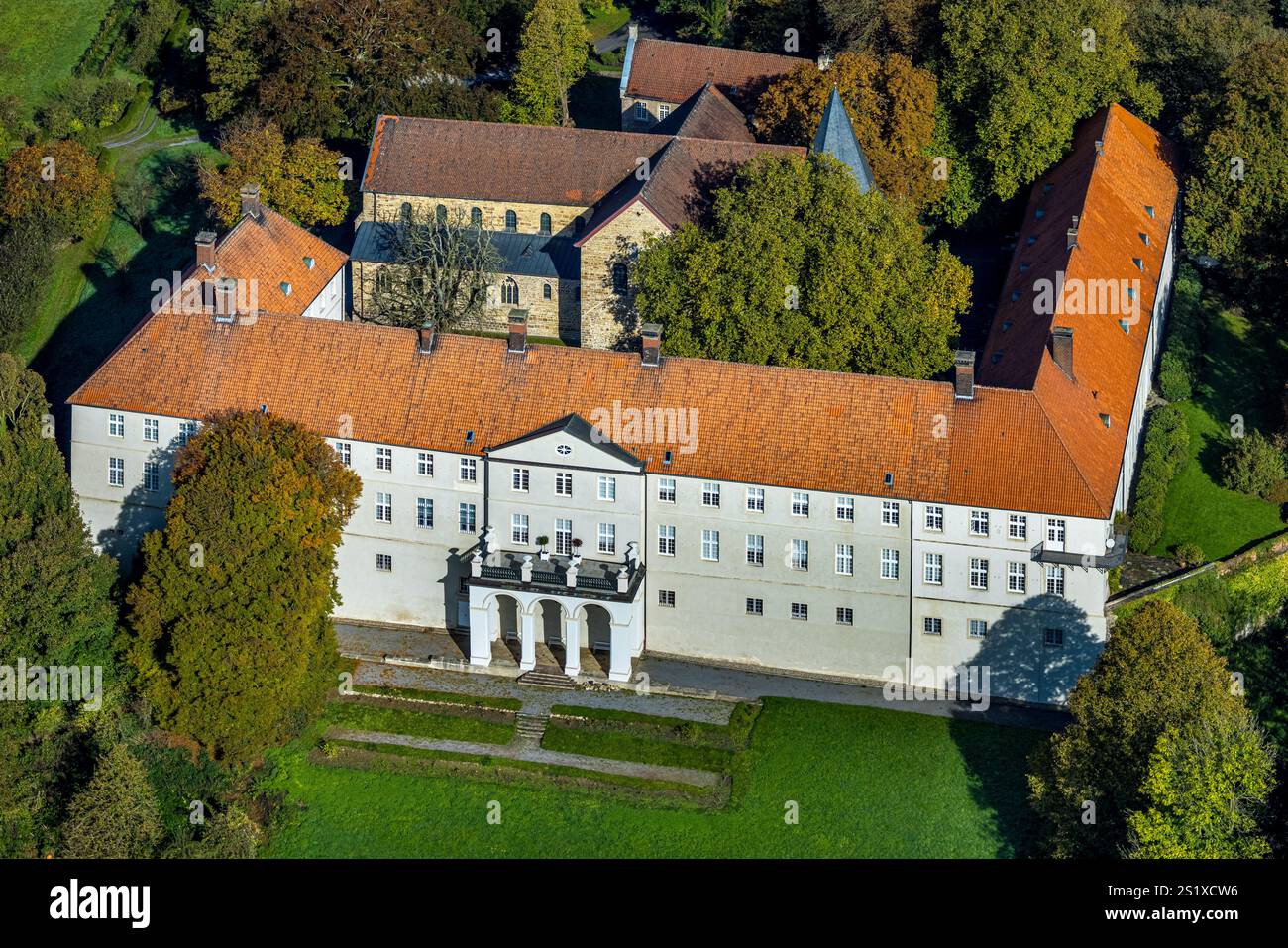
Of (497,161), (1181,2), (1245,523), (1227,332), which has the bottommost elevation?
(1245,523)

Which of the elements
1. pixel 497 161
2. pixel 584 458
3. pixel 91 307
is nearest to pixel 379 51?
pixel 497 161

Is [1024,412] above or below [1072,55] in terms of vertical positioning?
below

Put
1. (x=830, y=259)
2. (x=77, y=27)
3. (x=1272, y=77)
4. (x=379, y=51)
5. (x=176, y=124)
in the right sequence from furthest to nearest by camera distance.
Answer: (x=77, y=27) < (x=176, y=124) < (x=379, y=51) < (x=1272, y=77) < (x=830, y=259)

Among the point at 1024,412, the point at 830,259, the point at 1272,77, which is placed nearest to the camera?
the point at 1024,412

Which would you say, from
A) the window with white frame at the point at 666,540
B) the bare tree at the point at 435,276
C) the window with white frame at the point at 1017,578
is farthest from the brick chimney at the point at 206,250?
the window with white frame at the point at 1017,578

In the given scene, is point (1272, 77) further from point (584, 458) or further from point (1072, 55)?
point (584, 458)

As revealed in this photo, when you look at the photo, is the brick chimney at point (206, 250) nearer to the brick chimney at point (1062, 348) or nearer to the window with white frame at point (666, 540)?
the window with white frame at point (666, 540)

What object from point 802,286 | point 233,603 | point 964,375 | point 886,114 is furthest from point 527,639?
point 886,114
